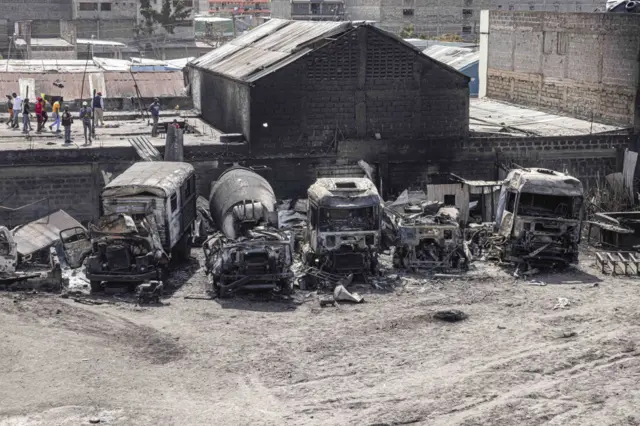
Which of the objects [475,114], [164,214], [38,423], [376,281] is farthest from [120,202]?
[475,114]

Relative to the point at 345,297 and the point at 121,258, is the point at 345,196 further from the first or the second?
the point at 121,258

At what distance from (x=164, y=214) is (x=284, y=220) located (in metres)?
7.09

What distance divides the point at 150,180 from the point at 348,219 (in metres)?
4.92

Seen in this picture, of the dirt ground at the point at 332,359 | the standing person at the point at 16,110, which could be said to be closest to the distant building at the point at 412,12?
the standing person at the point at 16,110

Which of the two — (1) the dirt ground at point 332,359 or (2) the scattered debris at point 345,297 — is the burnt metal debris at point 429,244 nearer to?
(1) the dirt ground at point 332,359

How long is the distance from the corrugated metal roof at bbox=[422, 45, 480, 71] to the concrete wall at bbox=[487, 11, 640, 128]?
246cm

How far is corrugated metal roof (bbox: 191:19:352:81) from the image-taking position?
3417 cm

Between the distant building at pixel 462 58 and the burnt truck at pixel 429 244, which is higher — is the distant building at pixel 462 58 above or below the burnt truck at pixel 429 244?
above

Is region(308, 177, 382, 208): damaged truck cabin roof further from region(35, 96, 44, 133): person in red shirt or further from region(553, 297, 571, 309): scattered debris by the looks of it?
region(35, 96, 44, 133): person in red shirt

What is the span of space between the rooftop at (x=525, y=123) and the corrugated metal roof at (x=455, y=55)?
6010 millimetres

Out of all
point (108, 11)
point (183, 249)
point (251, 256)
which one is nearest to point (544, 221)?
point (251, 256)

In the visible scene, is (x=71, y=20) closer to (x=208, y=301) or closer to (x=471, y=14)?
(x=471, y=14)

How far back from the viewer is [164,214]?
2394 centimetres

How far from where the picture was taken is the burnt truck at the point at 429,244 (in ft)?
82.8
